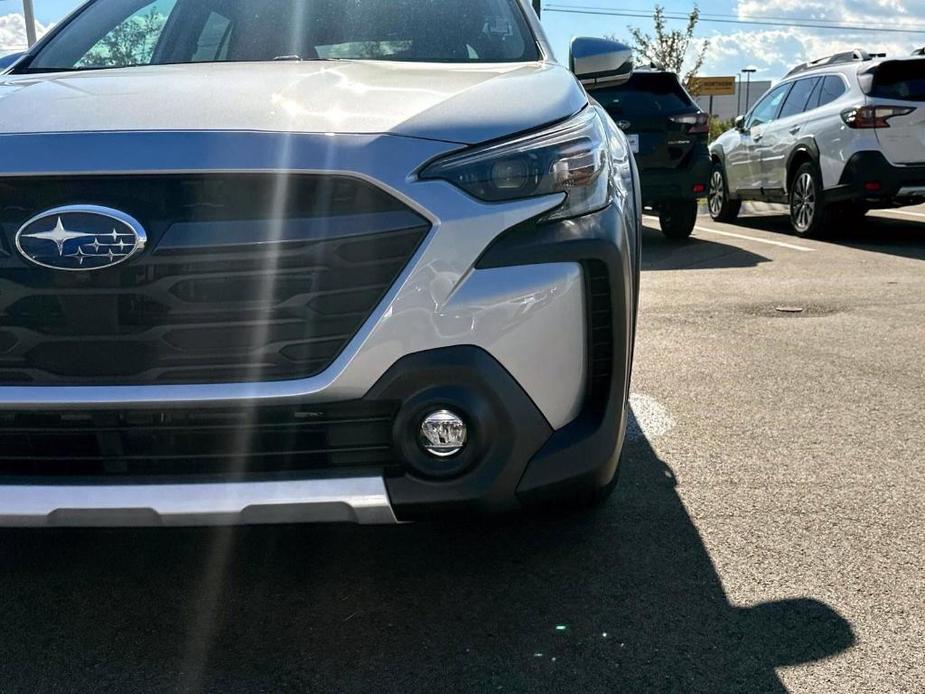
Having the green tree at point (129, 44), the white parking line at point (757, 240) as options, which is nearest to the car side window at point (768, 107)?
the white parking line at point (757, 240)

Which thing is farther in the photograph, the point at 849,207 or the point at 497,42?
A: the point at 849,207

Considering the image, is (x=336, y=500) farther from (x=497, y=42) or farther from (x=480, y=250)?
(x=497, y=42)

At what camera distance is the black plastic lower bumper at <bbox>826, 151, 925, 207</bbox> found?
28.4 feet

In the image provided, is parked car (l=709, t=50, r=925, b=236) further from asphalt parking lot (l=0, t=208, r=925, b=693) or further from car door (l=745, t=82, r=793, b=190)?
asphalt parking lot (l=0, t=208, r=925, b=693)

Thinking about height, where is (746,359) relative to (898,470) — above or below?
below

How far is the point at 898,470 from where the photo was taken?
3.29 m

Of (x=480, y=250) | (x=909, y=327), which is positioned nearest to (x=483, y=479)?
(x=480, y=250)

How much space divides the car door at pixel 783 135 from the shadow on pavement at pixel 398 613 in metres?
7.87

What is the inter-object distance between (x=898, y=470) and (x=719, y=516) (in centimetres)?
76

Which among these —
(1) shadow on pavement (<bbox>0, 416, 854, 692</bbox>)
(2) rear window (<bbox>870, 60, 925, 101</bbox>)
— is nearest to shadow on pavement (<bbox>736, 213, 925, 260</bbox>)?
(2) rear window (<bbox>870, 60, 925, 101</bbox>)

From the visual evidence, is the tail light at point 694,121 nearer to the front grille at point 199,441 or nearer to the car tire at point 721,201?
the car tire at point 721,201

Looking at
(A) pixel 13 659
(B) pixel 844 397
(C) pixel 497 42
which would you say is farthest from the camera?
(B) pixel 844 397

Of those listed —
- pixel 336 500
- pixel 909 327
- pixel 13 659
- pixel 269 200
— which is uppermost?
pixel 269 200

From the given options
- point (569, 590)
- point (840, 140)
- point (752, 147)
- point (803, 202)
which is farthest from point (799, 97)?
point (569, 590)
